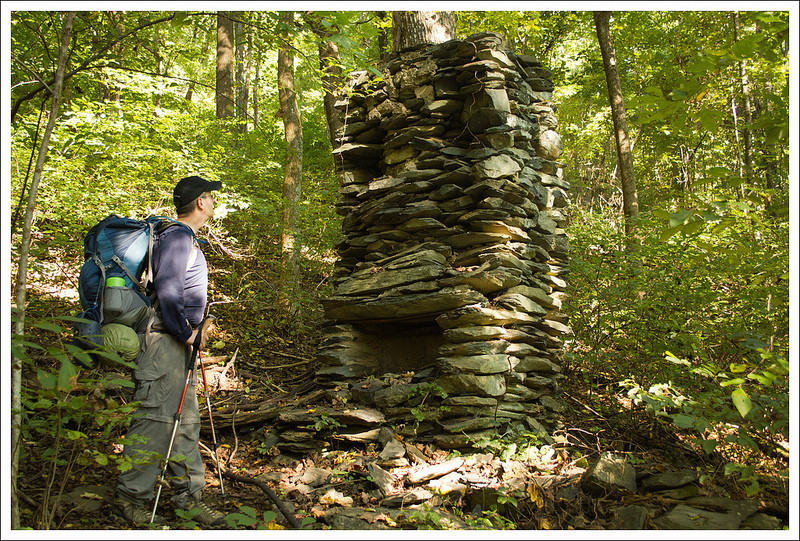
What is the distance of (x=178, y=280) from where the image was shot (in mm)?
3287

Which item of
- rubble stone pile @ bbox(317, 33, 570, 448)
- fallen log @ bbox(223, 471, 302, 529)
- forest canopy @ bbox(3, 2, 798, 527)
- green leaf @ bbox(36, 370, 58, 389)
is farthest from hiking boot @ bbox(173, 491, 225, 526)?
rubble stone pile @ bbox(317, 33, 570, 448)

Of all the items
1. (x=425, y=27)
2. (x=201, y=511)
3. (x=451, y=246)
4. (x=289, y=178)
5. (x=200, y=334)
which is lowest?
(x=201, y=511)

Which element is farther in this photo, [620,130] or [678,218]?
[620,130]

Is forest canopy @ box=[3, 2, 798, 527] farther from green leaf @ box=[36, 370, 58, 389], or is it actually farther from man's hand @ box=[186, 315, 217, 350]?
man's hand @ box=[186, 315, 217, 350]

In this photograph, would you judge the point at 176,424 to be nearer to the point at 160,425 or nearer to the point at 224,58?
the point at 160,425

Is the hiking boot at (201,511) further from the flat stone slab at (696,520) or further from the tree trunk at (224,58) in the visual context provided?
the tree trunk at (224,58)

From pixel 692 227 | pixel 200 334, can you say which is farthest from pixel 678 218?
pixel 200 334

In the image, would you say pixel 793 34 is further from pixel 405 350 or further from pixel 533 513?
pixel 405 350

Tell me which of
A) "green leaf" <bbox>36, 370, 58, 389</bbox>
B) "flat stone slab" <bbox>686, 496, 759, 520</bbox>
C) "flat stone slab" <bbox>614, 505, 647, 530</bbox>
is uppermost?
"green leaf" <bbox>36, 370, 58, 389</bbox>

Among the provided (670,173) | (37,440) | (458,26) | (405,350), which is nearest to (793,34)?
(405,350)

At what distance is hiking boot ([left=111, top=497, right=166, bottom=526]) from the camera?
9.95 ft

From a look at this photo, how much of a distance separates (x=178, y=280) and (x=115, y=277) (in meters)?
0.35

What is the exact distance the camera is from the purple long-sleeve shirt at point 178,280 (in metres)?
3.26

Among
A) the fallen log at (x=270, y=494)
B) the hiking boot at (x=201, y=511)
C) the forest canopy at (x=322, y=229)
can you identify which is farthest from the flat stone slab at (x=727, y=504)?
the hiking boot at (x=201, y=511)
